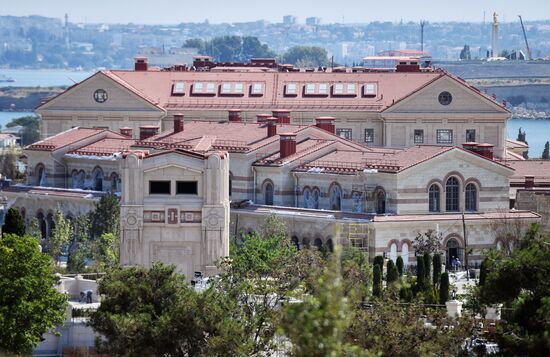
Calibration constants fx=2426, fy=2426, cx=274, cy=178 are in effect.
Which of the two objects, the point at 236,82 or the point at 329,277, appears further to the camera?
the point at 236,82

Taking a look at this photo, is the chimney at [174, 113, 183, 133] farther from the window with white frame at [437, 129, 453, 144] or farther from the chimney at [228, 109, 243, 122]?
the window with white frame at [437, 129, 453, 144]

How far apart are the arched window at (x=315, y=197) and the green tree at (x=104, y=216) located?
654cm

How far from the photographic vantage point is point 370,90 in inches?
3932

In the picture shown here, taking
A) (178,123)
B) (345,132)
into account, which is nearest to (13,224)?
(178,123)

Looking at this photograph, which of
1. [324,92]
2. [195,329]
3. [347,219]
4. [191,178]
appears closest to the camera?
[195,329]

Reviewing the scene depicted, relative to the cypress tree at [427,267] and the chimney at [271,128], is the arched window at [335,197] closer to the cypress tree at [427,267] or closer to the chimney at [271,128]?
the chimney at [271,128]

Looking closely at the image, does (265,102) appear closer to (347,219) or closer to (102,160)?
(102,160)

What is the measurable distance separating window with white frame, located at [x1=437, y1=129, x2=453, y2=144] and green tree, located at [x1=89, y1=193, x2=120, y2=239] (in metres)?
20.0

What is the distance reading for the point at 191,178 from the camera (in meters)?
66.1

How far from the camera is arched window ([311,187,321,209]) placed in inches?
3194

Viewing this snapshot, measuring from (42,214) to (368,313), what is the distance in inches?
1509

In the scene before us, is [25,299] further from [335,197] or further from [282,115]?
[282,115]

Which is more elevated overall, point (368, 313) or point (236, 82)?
point (236, 82)

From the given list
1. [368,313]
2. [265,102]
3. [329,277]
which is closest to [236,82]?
[265,102]
